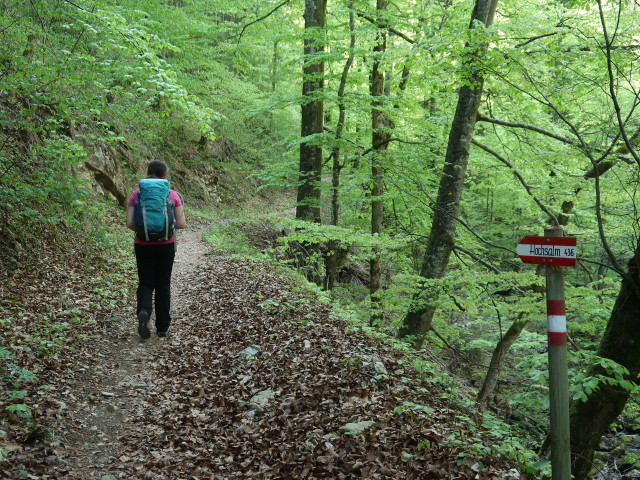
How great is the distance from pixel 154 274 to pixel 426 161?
21.8 feet

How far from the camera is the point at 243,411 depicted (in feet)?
15.0

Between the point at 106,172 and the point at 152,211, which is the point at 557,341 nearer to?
the point at 152,211

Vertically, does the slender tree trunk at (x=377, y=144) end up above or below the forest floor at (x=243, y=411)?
above

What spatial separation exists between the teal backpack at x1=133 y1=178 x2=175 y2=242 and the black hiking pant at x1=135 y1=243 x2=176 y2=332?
0.24 m

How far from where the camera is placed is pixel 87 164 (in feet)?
42.4

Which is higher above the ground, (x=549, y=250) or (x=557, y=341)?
(x=549, y=250)

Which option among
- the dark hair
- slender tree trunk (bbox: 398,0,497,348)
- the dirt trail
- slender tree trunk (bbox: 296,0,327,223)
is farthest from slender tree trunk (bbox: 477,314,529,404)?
the dark hair

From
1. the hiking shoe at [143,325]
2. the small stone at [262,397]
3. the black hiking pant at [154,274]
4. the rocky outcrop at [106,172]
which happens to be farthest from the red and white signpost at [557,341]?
the rocky outcrop at [106,172]

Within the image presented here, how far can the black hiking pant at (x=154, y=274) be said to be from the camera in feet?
20.6

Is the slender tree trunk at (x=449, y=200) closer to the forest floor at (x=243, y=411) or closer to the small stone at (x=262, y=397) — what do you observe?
the forest floor at (x=243, y=411)

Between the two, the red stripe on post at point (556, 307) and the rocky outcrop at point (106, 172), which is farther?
the rocky outcrop at point (106, 172)

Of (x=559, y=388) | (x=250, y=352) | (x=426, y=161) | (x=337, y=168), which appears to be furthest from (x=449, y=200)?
(x=337, y=168)

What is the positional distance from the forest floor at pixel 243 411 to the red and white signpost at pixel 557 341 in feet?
2.44

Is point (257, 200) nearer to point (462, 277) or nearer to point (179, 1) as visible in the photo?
point (179, 1)
